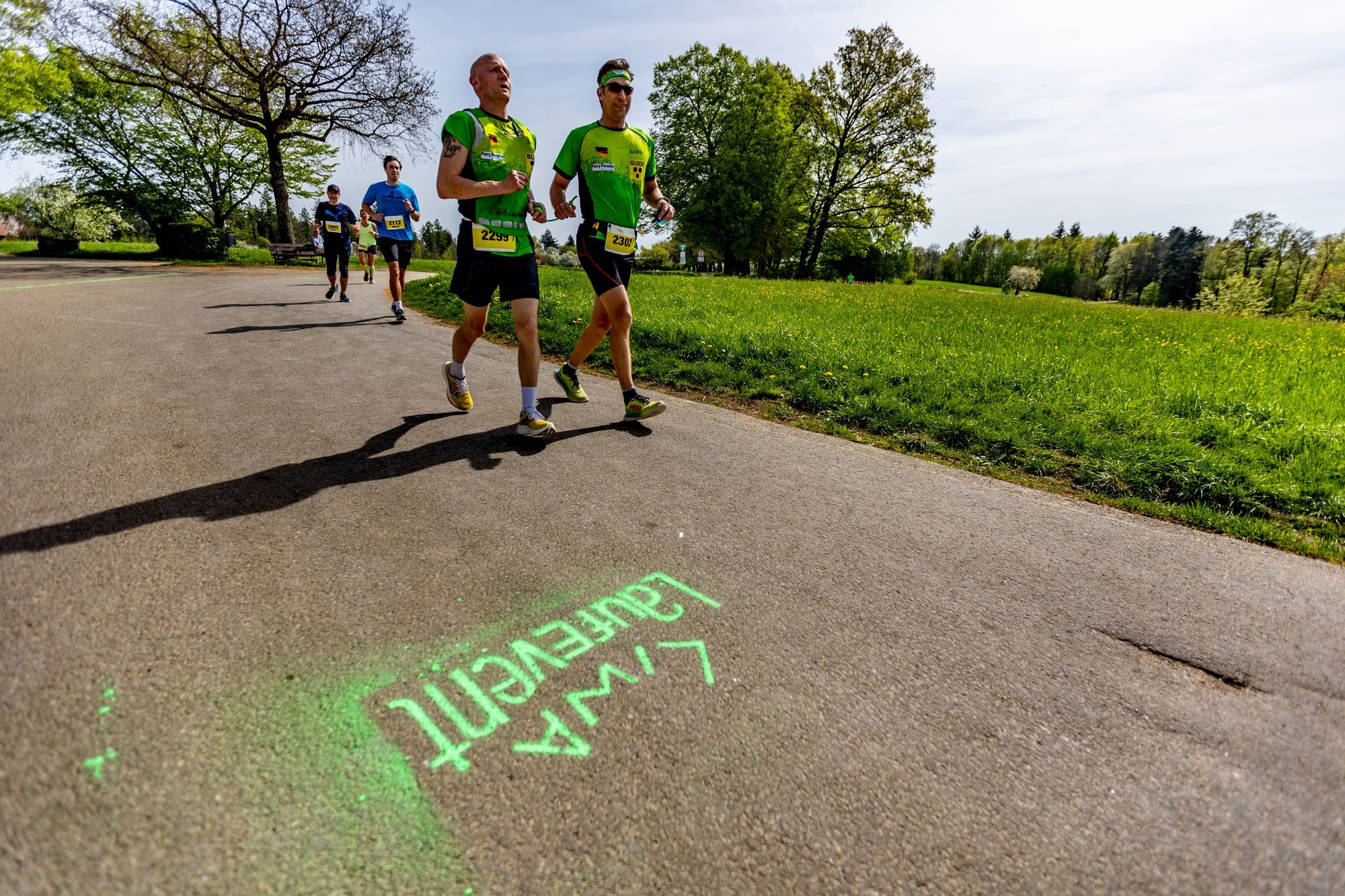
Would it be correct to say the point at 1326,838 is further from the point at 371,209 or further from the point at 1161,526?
the point at 371,209

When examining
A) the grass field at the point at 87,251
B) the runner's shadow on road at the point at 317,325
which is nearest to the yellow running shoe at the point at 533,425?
the runner's shadow on road at the point at 317,325

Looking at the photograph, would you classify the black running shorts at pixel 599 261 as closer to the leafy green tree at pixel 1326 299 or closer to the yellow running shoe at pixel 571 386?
the yellow running shoe at pixel 571 386

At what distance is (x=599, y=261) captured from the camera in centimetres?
479

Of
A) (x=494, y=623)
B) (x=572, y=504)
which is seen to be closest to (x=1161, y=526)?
(x=572, y=504)

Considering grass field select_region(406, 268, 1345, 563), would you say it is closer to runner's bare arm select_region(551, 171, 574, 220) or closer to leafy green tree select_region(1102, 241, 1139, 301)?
runner's bare arm select_region(551, 171, 574, 220)

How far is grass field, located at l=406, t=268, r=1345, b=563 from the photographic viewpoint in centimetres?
395

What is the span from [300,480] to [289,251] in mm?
23474

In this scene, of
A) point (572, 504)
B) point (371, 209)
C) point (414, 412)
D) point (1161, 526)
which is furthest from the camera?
point (371, 209)

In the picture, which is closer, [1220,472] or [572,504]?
[572,504]

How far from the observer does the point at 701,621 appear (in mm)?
2361

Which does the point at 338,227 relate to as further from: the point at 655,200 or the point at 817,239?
the point at 817,239

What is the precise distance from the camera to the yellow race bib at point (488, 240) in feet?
14.1

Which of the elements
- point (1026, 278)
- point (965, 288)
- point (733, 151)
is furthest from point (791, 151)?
point (1026, 278)

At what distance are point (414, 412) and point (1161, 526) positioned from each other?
205 inches
